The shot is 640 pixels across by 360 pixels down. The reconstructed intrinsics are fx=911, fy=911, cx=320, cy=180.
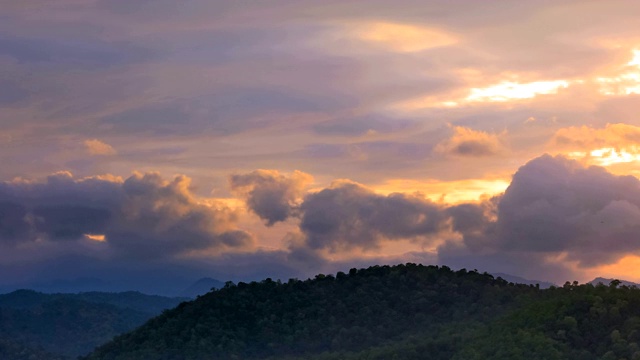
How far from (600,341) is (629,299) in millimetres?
14169

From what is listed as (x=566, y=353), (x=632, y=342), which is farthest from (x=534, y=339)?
(x=632, y=342)

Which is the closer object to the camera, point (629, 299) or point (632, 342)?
point (632, 342)

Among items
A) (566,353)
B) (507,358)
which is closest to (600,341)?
(566,353)

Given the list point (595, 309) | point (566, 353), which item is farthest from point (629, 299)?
point (566, 353)

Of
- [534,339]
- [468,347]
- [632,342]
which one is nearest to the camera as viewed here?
[632,342]

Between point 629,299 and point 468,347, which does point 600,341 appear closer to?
point 629,299

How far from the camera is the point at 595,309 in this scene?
188250 mm

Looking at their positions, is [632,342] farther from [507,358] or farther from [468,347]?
[468,347]

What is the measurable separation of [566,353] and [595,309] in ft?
42.9

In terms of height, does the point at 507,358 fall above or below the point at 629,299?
below

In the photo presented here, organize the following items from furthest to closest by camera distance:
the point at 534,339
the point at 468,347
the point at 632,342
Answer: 1. the point at 468,347
2. the point at 534,339
3. the point at 632,342

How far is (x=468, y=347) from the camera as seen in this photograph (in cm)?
19775

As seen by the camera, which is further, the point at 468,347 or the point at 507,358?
the point at 468,347

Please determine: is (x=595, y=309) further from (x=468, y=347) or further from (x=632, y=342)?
(x=468, y=347)
